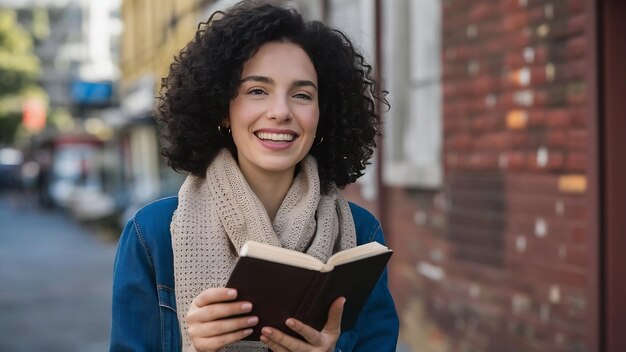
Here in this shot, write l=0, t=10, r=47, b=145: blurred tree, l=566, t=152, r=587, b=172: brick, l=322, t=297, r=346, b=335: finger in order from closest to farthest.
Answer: l=322, t=297, r=346, b=335: finger → l=566, t=152, r=587, b=172: brick → l=0, t=10, r=47, b=145: blurred tree

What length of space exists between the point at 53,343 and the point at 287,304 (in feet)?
23.5

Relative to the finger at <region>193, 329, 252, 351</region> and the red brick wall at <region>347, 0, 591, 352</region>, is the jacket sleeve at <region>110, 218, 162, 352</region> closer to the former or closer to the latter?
the finger at <region>193, 329, 252, 351</region>

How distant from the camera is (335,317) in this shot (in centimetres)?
246

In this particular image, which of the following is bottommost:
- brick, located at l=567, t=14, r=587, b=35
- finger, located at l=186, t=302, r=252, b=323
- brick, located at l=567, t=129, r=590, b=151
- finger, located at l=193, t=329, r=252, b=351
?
finger, located at l=193, t=329, r=252, b=351

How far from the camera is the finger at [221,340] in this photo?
2369 mm

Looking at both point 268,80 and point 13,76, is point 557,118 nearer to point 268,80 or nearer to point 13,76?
point 268,80

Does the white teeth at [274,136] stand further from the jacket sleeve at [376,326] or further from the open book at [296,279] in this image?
the jacket sleeve at [376,326]

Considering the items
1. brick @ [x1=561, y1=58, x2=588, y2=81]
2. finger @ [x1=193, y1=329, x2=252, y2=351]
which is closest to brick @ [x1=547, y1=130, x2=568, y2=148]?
brick @ [x1=561, y1=58, x2=588, y2=81]

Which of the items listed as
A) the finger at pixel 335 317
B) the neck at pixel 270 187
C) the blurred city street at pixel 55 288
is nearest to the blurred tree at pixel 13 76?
the blurred city street at pixel 55 288

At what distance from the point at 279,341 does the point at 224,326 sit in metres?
0.14

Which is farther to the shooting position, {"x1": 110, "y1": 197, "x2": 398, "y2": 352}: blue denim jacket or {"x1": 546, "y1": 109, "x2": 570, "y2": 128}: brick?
{"x1": 546, "y1": 109, "x2": 570, "y2": 128}: brick

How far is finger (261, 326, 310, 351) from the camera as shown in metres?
2.39

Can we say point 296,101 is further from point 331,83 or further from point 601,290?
point 601,290

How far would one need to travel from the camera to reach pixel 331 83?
2.83 metres
